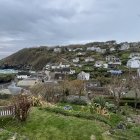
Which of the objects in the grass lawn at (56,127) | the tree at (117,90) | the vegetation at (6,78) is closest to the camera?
the grass lawn at (56,127)

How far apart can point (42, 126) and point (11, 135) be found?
3.05 m

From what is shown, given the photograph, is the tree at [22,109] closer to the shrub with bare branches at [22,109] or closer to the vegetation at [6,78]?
the shrub with bare branches at [22,109]

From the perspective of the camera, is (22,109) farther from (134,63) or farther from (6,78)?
(6,78)

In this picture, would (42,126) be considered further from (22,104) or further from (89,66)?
(89,66)

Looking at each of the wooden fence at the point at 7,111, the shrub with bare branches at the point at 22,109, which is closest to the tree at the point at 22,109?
the shrub with bare branches at the point at 22,109

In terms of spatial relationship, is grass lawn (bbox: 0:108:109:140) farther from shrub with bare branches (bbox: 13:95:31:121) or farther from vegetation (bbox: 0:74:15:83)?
vegetation (bbox: 0:74:15:83)

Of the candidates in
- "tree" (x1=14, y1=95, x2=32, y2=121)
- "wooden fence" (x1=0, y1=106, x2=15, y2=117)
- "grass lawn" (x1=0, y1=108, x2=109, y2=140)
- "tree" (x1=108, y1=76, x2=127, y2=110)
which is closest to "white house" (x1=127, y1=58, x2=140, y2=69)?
"tree" (x1=108, y1=76, x2=127, y2=110)

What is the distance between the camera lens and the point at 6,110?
19.6 m

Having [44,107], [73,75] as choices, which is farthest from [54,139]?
[73,75]

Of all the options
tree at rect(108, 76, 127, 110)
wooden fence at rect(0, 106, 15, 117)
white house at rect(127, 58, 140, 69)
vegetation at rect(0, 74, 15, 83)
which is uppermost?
white house at rect(127, 58, 140, 69)

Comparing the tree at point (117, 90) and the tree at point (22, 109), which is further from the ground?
the tree at point (22, 109)

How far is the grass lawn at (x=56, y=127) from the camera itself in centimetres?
1734

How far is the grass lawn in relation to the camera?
1734cm

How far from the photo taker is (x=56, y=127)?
18.4 metres
